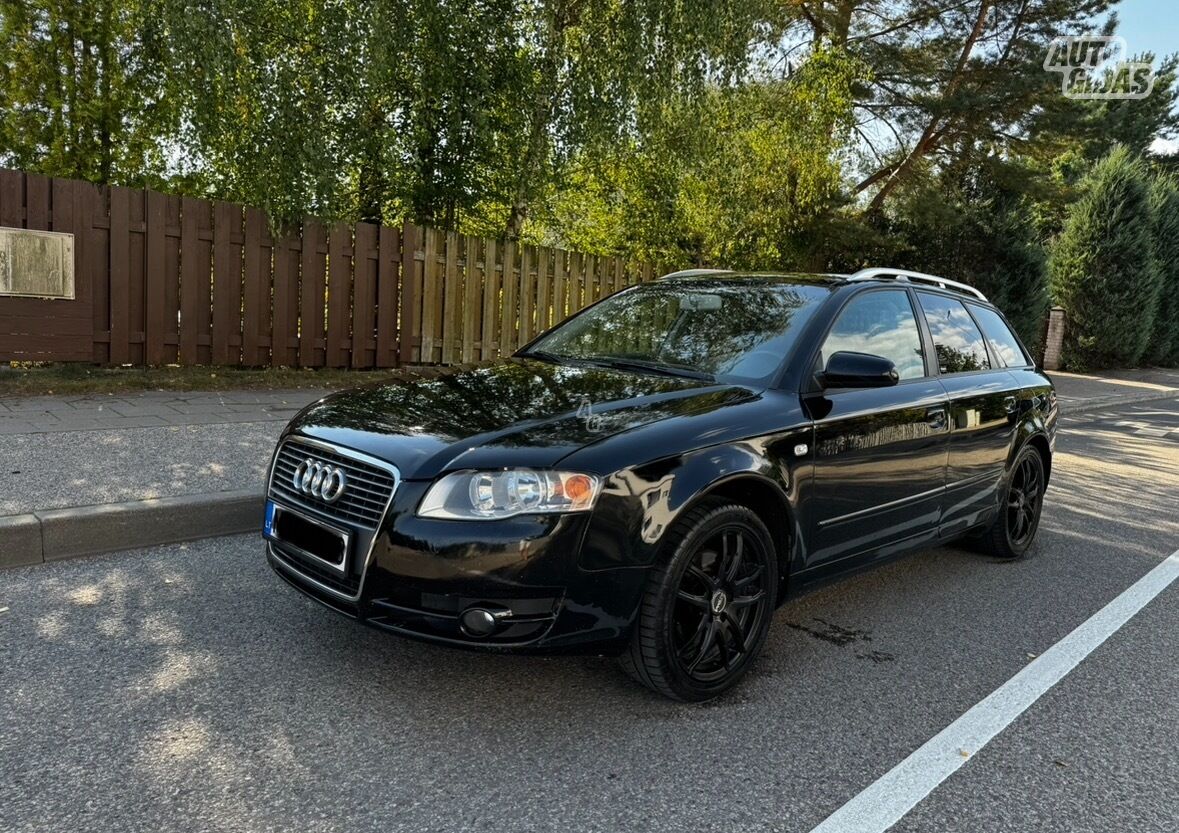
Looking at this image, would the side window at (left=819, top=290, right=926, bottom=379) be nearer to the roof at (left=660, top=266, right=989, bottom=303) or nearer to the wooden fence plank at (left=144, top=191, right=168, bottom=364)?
the roof at (left=660, top=266, right=989, bottom=303)

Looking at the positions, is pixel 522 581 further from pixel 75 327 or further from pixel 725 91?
pixel 725 91

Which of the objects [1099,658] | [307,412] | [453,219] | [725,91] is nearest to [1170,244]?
[725,91]

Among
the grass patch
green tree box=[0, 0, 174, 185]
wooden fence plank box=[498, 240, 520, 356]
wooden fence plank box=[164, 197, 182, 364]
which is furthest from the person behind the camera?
wooden fence plank box=[498, 240, 520, 356]

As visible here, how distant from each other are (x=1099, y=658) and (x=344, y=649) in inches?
129

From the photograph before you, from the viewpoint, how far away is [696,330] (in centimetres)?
416

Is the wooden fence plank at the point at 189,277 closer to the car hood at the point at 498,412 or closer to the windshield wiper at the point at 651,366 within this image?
the car hood at the point at 498,412

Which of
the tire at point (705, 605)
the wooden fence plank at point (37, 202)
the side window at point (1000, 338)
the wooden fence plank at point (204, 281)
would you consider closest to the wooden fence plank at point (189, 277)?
the wooden fence plank at point (204, 281)

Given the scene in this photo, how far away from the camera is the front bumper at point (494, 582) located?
9.13 ft

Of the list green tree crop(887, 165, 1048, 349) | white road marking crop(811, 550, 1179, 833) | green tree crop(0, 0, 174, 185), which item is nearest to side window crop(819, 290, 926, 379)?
→ white road marking crop(811, 550, 1179, 833)

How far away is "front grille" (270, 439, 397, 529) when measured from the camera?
2936 millimetres

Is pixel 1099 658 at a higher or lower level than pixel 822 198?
lower

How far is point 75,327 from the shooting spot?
8.62 meters

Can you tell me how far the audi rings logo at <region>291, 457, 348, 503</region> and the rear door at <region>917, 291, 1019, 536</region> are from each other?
3051 mm

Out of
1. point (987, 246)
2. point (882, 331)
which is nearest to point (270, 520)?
point (882, 331)
